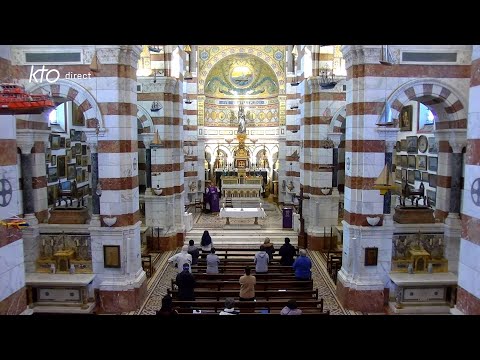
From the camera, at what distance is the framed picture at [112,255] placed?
8.80 metres

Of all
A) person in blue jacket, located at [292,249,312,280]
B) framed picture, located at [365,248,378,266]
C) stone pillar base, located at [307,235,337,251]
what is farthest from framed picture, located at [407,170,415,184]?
person in blue jacket, located at [292,249,312,280]

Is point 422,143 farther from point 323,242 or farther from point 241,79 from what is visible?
point 241,79

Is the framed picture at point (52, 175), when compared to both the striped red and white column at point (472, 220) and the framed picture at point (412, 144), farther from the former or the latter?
the striped red and white column at point (472, 220)

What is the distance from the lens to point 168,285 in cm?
1062

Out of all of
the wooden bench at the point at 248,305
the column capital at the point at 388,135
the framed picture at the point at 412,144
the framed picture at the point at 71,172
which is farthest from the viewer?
the framed picture at the point at 71,172

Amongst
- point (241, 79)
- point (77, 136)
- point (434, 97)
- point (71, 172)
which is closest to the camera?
point (434, 97)

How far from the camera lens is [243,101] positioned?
1021 inches

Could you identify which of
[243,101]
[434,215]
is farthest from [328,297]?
[243,101]

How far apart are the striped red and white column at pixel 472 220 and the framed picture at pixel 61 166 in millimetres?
13116

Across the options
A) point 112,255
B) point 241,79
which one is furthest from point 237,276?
point 241,79

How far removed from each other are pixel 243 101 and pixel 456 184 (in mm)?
17435

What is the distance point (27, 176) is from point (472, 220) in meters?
9.74

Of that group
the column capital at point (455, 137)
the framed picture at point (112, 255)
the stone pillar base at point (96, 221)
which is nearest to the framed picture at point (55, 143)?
the stone pillar base at point (96, 221)

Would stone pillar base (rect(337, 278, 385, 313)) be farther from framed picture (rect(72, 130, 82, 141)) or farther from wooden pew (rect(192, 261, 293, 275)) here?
framed picture (rect(72, 130, 82, 141))
